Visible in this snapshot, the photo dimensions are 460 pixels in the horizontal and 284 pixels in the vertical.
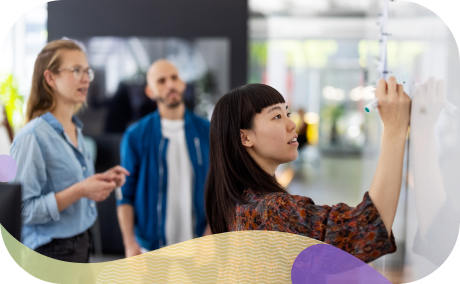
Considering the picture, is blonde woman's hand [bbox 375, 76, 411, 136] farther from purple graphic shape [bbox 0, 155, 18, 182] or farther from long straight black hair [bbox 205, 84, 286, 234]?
purple graphic shape [bbox 0, 155, 18, 182]

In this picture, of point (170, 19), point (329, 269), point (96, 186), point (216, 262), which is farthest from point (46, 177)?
point (170, 19)

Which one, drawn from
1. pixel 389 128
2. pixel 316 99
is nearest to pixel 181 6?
pixel 389 128

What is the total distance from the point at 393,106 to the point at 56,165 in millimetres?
1192

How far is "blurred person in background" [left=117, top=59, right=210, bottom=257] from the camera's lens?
8.24 feet

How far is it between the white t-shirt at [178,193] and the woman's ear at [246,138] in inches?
57.9

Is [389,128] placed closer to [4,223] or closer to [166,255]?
[166,255]

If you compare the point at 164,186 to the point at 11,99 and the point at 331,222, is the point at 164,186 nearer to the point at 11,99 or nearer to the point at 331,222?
the point at 11,99

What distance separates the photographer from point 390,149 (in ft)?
3.09

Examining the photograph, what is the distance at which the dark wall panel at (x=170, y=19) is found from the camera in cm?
276

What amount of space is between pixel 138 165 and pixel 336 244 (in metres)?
1.84

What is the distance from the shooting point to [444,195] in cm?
99

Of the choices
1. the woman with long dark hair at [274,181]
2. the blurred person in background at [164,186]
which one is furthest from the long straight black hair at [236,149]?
the blurred person in background at [164,186]

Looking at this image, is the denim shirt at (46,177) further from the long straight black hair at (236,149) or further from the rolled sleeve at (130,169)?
the rolled sleeve at (130,169)

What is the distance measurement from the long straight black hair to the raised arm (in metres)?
0.27
